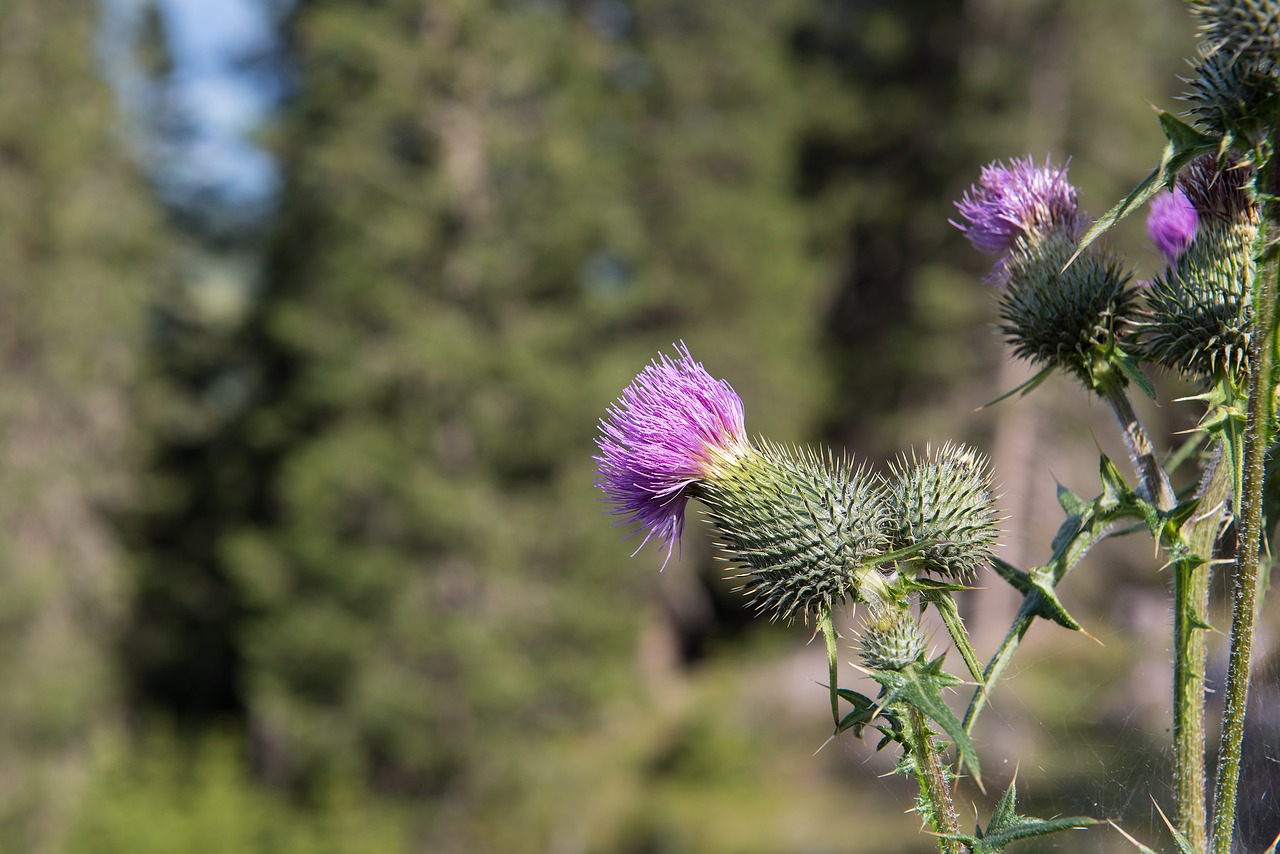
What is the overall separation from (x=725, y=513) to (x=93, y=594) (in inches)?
877

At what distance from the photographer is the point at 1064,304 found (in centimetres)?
261

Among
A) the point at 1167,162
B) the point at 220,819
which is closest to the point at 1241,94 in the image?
the point at 1167,162

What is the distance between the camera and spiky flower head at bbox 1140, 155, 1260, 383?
2.31m

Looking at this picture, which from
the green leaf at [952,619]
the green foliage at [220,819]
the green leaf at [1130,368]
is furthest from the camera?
the green foliage at [220,819]

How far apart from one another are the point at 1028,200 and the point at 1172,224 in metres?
0.34

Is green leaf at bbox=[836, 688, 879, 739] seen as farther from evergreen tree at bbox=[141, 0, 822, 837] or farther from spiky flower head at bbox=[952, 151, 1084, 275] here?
evergreen tree at bbox=[141, 0, 822, 837]

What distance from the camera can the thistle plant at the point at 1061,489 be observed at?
6.44 feet

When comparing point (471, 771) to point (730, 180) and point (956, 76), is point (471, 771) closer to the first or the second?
point (730, 180)

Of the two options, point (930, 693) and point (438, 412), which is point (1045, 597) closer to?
point (930, 693)

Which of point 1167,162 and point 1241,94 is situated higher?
point 1241,94

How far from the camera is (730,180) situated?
89.7 ft

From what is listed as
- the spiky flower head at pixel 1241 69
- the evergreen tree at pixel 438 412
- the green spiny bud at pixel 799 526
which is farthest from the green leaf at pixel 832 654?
the evergreen tree at pixel 438 412

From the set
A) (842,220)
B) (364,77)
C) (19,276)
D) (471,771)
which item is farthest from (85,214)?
(842,220)

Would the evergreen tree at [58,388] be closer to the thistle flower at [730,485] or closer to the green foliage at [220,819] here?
the green foliage at [220,819]
